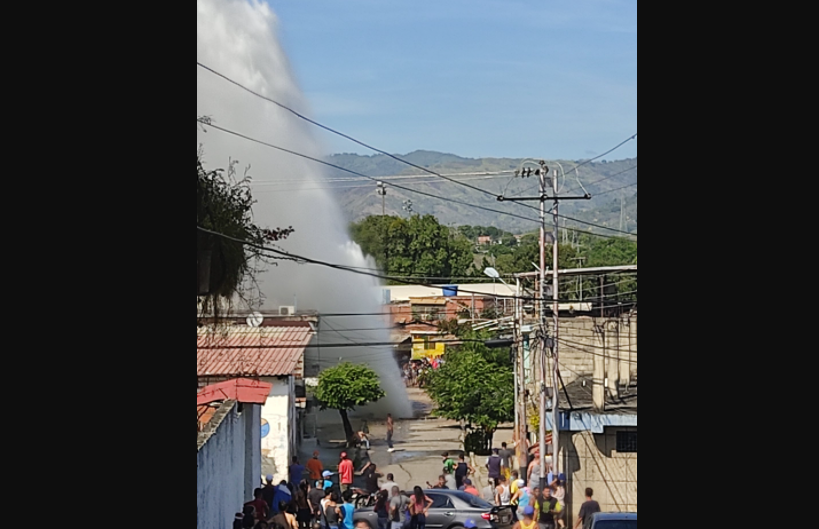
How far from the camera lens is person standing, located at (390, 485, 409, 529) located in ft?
19.4

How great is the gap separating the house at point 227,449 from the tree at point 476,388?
7671 mm

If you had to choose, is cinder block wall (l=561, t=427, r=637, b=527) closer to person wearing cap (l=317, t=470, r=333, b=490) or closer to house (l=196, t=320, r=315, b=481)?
house (l=196, t=320, r=315, b=481)

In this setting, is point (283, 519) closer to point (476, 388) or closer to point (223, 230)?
point (223, 230)

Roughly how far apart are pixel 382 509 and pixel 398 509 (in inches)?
5.2

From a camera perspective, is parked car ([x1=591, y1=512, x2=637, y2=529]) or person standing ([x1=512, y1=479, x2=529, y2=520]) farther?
person standing ([x1=512, y1=479, x2=529, y2=520])

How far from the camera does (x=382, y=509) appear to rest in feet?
20.1

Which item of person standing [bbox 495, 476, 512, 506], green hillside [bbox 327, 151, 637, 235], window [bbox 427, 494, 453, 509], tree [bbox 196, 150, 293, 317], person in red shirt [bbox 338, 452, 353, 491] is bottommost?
person standing [bbox 495, 476, 512, 506]

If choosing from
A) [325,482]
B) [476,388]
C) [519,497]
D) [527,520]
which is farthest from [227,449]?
[476,388]

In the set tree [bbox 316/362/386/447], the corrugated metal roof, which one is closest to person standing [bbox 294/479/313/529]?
the corrugated metal roof

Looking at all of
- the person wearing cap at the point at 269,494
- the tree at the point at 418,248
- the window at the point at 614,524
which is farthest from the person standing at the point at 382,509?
the tree at the point at 418,248

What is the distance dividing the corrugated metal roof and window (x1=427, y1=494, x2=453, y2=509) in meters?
2.22

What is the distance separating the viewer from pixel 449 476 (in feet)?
28.9
